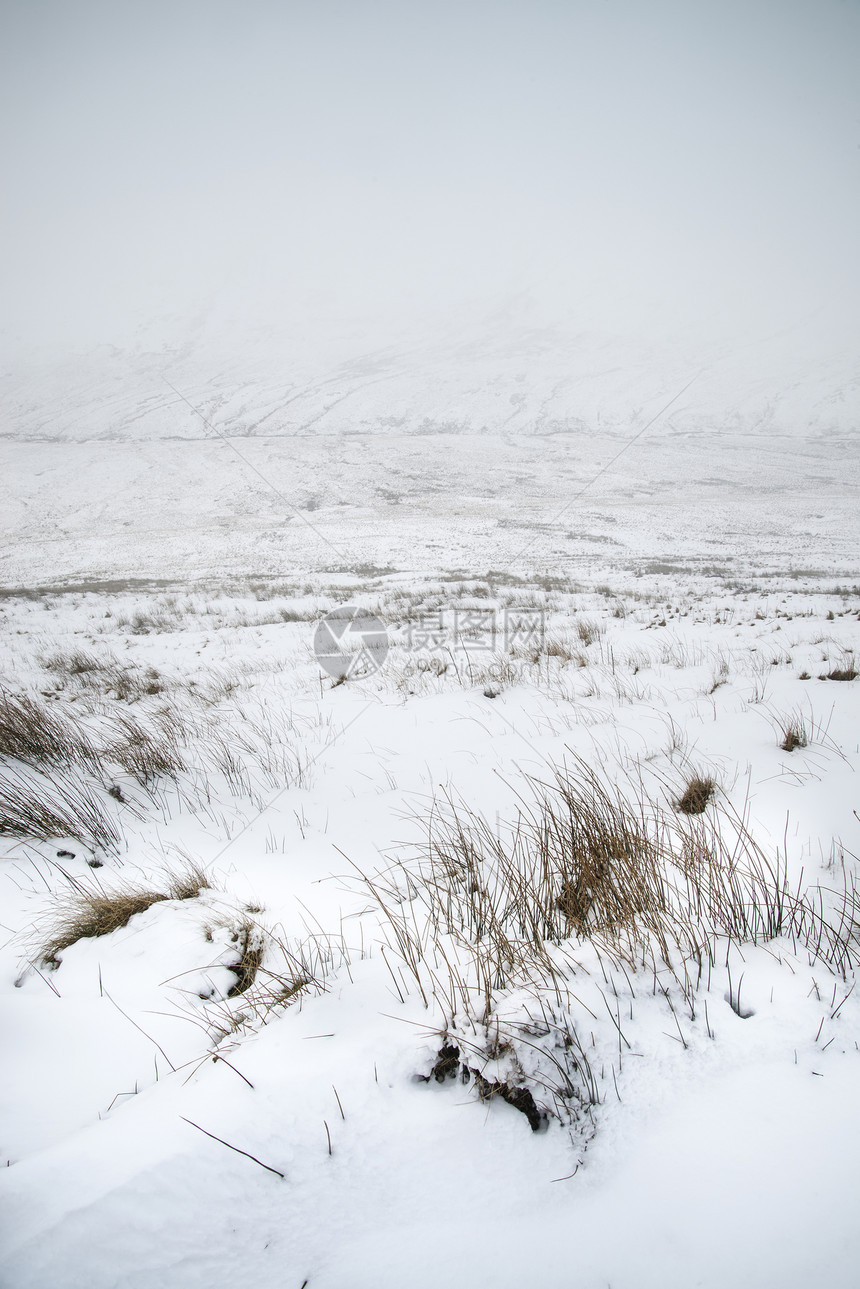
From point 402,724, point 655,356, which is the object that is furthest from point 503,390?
point 402,724

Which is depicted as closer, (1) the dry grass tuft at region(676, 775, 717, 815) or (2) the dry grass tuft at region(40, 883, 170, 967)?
(2) the dry grass tuft at region(40, 883, 170, 967)

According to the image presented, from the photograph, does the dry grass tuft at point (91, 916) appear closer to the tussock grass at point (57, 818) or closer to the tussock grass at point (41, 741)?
the tussock grass at point (57, 818)

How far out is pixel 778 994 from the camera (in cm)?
132

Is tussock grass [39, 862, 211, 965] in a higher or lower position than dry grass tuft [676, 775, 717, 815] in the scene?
higher

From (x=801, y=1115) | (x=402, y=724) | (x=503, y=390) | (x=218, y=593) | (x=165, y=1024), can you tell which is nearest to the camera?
(x=801, y=1115)

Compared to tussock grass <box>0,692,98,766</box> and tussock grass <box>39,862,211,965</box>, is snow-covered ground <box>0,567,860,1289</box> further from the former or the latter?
tussock grass <box>0,692,98,766</box>

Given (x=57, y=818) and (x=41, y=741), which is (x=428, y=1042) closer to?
(x=57, y=818)

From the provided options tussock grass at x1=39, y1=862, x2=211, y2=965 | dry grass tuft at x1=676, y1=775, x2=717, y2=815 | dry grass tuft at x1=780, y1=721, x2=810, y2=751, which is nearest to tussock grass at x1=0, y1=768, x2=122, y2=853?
tussock grass at x1=39, y1=862, x2=211, y2=965

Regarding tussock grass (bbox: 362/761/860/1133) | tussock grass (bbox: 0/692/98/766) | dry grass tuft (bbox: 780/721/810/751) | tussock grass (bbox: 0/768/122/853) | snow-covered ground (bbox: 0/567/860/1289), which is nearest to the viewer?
snow-covered ground (bbox: 0/567/860/1289)

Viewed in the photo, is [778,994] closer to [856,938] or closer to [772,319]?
[856,938]

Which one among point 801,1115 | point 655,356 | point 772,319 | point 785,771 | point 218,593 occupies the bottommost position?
point 218,593

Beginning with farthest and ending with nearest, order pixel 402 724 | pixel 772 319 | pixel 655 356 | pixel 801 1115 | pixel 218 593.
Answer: pixel 772 319, pixel 655 356, pixel 218 593, pixel 402 724, pixel 801 1115

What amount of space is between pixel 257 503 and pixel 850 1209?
179 ft

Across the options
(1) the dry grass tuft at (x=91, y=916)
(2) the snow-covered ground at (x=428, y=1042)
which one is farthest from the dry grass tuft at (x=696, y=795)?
(1) the dry grass tuft at (x=91, y=916)
